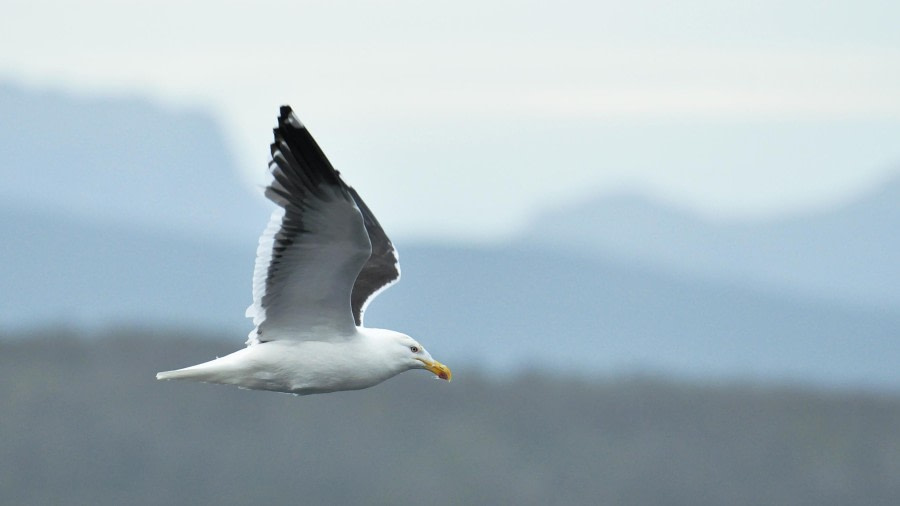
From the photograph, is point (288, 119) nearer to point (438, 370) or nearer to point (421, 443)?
point (438, 370)

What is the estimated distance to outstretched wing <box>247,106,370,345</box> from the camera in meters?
14.2

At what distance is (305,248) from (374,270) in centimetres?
284

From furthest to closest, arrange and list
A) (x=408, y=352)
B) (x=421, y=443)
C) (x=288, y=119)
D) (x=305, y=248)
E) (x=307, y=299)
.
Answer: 1. (x=421, y=443)
2. (x=408, y=352)
3. (x=307, y=299)
4. (x=305, y=248)
5. (x=288, y=119)

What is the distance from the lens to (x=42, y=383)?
377 ft

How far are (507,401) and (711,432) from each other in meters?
12.9

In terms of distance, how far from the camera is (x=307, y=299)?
15156mm

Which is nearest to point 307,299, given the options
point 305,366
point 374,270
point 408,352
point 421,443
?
point 305,366

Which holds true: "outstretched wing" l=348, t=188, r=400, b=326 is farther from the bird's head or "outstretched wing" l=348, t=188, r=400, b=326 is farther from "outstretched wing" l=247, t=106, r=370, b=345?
"outstretched wing" l=247, t=106, r=370, b=345

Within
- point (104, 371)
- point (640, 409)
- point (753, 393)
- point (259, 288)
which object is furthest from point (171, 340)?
point (259, 288)

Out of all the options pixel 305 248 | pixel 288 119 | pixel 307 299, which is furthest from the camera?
pixel 307 299

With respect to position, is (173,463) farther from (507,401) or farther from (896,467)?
(896,467)

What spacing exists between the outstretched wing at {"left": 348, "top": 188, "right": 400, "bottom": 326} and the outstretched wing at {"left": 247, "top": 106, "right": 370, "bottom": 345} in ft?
5.46

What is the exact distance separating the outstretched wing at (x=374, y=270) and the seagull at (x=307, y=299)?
4.74 ft

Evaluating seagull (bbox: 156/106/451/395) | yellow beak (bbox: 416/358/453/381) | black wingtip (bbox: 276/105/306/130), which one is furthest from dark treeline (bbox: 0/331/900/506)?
black wingtip (bbox: 276/105/306/130)
